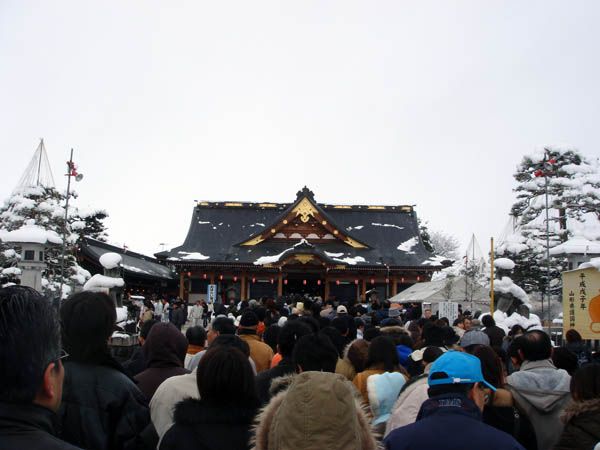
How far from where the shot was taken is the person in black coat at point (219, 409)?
9.37ft

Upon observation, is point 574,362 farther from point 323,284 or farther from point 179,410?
point 323,284

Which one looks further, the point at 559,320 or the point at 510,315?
the point at 559,320

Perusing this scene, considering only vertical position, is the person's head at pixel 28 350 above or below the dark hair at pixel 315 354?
above

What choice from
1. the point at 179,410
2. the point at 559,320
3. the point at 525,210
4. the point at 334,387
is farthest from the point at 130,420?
the point at 525,210

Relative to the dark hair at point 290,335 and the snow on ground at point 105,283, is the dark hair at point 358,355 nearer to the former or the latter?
the dark hair at point 290,335

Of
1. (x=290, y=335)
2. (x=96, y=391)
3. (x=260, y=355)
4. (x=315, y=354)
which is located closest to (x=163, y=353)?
(x=96, y=391)

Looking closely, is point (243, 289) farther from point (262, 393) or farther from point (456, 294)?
point (262, 393)

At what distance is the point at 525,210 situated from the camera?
72.0 ft

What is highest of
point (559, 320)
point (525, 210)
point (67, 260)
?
point (525, 210)

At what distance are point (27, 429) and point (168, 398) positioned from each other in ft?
6.59

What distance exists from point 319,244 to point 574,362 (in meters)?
27.6

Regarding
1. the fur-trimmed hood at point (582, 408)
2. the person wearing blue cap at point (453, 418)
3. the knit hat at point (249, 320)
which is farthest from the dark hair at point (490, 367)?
the knit hat at point (249, 320)

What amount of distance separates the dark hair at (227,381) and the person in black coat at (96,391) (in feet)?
1.84

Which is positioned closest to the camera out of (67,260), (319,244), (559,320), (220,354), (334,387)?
(334,387)
